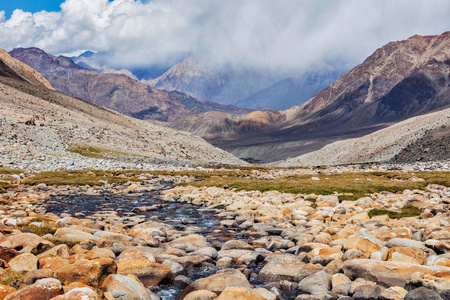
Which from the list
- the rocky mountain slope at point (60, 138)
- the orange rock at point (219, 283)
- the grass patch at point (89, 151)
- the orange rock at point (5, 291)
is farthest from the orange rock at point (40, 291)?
the grass patch at point (89, 151)

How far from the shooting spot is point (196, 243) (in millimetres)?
11703

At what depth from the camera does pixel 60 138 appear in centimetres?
6556

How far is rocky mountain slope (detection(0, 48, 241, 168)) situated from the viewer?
4700 centimetres

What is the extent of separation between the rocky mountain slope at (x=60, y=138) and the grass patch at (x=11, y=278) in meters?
39.0

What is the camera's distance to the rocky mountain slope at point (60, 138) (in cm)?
4700

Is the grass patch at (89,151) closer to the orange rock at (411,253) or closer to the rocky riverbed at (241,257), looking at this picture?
the rocky riverbed at (241,257)

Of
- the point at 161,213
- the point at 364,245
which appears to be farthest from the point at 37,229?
the point at 364,245

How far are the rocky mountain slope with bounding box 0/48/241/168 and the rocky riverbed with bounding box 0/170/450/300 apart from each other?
114 feet

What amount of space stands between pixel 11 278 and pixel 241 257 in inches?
257

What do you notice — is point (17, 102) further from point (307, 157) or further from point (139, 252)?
point (307, 157)

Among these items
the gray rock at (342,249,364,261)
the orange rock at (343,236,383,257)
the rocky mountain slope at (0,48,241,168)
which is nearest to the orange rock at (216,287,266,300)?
the gray rock at (342,249,364,261)

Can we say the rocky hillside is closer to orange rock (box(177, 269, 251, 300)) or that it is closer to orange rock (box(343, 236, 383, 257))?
orange rock (box(343, 236, 383, 257))

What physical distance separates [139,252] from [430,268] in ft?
26.5

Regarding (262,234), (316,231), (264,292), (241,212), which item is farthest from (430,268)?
(241,212)
